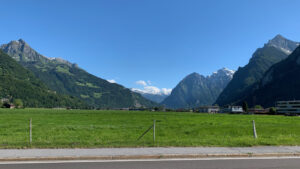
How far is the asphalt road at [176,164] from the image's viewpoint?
→ 9.80 meters

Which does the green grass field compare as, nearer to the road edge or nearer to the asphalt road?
the road edge

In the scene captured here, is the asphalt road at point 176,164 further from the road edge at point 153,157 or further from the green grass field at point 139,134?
the green grass field at point 139,134

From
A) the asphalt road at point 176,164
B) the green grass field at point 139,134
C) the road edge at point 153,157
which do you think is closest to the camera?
the asphalt road at point 176,164

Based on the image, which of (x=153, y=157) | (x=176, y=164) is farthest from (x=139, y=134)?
(x=176, y=164)

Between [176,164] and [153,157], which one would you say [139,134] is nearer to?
[153,157]

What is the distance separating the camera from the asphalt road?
9.80 meters

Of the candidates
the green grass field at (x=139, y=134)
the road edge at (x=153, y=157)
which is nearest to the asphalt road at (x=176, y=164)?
the road edge at (x=153, y=157)

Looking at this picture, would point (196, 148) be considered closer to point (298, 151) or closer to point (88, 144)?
point (298, 151)

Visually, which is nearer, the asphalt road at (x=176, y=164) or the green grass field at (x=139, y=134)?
the asphalt road at (x=176, y=164)

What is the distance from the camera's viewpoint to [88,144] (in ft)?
46.4

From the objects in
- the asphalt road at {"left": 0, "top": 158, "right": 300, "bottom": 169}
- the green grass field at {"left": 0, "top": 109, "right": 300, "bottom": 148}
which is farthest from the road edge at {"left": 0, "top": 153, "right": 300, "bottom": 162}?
the green grass field at {"left": 0, "top": 109, "right": 300, "bottom": 148}

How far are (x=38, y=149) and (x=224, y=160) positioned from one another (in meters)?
10.7

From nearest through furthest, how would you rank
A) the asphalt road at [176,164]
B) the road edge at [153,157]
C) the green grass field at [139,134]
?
the asphalt road at [176,164] → the road edge at [153,157] → the green grass field at [139,134]

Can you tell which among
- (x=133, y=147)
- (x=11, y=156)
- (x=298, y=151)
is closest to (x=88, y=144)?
(x=133, y=147)
